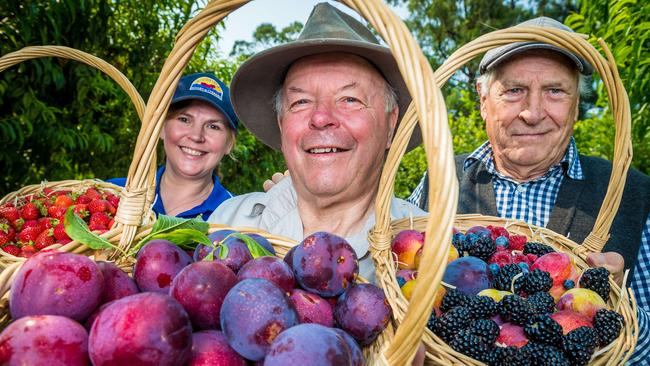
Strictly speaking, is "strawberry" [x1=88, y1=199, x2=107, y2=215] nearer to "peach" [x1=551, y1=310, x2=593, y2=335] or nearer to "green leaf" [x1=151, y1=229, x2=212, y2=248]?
"green leaf" [x1=151, y1=229, x2=212, y2=248]

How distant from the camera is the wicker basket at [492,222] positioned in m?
0.77

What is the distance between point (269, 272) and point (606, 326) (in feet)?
2.65

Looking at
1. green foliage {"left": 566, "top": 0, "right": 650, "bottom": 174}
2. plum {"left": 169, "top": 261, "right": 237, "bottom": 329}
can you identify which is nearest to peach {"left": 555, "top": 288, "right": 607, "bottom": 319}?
plum {"left": 169, "top": 261, "right": 237, "bottom": 329}

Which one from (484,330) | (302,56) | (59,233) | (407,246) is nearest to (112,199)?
(59,233)

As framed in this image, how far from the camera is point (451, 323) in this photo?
104 cm

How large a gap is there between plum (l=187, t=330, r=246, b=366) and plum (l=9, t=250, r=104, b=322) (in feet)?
0.60

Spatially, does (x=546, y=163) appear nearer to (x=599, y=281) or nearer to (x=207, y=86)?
(x=599, y=281)

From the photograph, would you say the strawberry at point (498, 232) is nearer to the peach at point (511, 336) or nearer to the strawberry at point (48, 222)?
the peach at point (511, 336)

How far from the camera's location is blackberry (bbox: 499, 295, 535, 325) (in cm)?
109

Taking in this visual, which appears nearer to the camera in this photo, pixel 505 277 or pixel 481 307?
pixel 481 307

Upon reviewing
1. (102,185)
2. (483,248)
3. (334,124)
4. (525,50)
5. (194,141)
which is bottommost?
(102,185)

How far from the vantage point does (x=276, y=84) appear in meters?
2.02

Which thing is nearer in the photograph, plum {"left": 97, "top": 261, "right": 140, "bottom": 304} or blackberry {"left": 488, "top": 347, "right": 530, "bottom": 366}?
plum {"left": 97, "top": 261, "right": 140, "bottom": 304}

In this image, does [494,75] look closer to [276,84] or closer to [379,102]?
[379,102]
